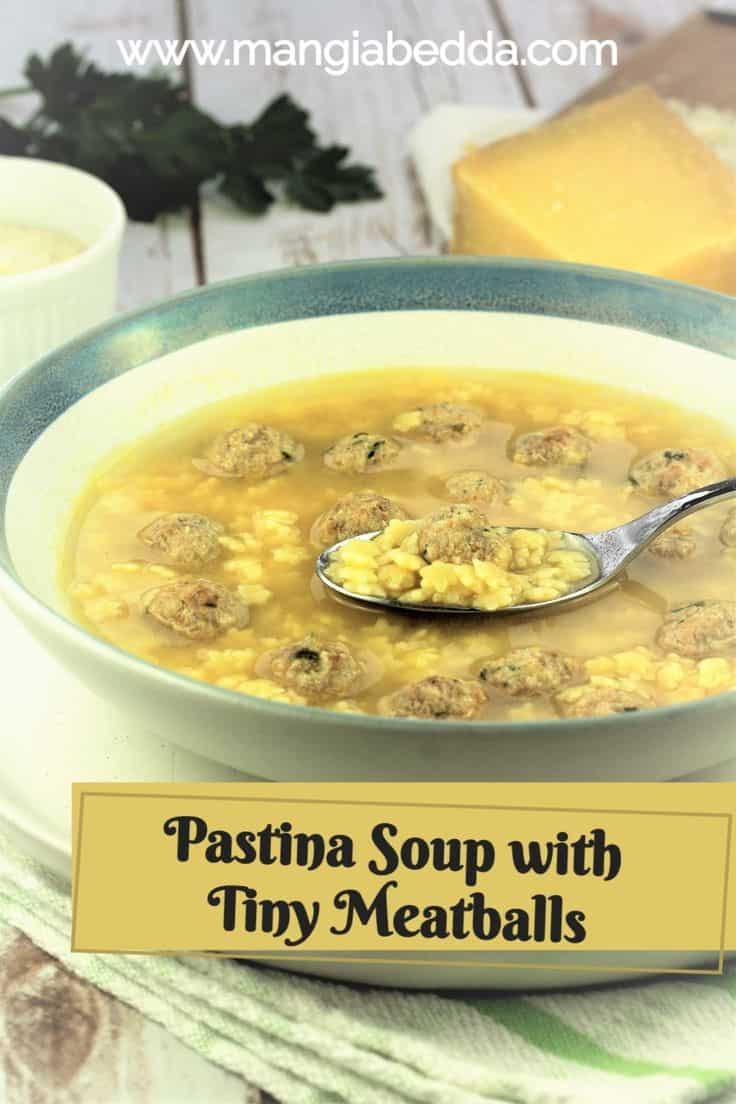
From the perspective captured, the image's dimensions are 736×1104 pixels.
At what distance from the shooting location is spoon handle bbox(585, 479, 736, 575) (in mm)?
2992

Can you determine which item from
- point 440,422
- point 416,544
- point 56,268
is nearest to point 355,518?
point 416,544

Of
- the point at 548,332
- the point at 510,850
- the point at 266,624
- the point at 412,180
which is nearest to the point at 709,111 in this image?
the point at 412,180

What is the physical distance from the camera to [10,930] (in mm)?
2631

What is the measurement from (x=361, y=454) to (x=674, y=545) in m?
0.71

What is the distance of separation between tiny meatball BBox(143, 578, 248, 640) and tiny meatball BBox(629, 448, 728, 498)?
93 cm

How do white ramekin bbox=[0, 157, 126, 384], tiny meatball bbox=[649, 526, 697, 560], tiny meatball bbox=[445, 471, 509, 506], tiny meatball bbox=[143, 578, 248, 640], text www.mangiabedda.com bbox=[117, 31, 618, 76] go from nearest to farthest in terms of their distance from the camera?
tiny meatball bbox=[143, 578, 248, 640], tiny meatball bbox=[649, 526, 697, 560], tiny meatball bbox=[445, 471, 509, 506], white ramekin bbox=[0, 157, 126, 384], text www.mangiabedda.com bbox=[117, 31, 618, 76]

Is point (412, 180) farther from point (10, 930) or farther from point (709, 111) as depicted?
point (10, 930)

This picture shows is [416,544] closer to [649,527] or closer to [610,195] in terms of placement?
[649,527]

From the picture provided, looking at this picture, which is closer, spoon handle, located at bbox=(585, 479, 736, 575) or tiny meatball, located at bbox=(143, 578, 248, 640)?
tiny meatball, located at bbox=(143, 578, 248, 640)

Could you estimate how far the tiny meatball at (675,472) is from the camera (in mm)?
3246

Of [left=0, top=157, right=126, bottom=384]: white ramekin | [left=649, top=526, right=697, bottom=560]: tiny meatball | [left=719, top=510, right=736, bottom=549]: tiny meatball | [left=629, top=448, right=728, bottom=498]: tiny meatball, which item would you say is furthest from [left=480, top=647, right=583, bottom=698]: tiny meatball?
[left=0, top=157, right=126, bottom=384]: white ramekin

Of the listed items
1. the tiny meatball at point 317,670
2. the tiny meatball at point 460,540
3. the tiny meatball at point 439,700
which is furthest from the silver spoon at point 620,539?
the tiny meatball at point 439,700

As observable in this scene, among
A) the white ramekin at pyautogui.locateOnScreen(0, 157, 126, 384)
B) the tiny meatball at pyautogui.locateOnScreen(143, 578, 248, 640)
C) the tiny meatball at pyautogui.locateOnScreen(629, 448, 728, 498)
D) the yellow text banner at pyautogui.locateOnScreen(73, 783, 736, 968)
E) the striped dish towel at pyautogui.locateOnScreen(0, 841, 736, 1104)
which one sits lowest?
the striped dish towel at pyautogui.locateOnScreen(0, 841, 736, 1104)

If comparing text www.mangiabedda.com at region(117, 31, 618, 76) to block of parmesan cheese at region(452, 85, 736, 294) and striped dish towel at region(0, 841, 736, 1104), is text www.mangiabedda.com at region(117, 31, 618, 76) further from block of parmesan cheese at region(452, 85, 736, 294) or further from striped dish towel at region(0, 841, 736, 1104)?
striped dish towel at region(0, 841, 736, 1104)
